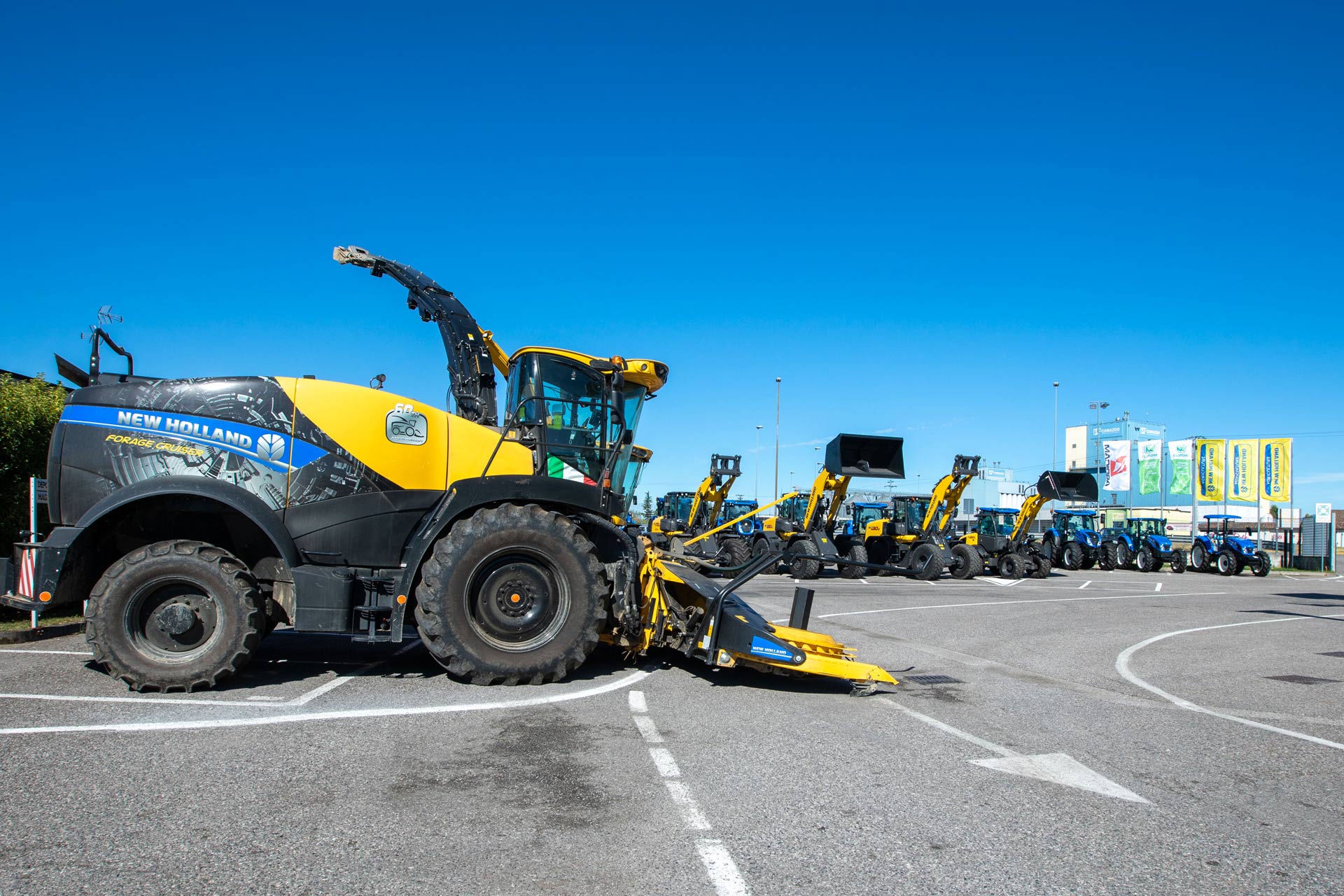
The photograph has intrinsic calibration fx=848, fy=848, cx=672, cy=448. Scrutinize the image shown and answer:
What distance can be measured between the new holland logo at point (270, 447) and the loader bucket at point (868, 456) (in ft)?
49.6

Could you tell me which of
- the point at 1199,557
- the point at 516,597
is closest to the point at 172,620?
the point at 516,597

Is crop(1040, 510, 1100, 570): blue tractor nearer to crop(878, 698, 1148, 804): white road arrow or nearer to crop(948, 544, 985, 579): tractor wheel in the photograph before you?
crop(948, 544, 985, 579): tractor wheel

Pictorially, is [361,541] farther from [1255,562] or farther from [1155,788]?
[1255,562]

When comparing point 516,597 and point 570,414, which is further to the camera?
point 570,414

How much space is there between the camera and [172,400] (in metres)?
6.82

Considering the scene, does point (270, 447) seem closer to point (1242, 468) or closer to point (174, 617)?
point (174, 617)

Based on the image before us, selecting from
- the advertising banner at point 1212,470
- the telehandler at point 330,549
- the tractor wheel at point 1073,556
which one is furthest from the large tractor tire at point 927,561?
the advertising banner at point 1212,470

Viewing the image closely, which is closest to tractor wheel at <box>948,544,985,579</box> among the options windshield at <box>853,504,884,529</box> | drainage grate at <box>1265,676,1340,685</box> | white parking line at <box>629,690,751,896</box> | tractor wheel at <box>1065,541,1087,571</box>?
windshield at <box>853,504,884,529</box>

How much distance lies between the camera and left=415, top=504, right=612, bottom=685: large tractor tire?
6.77 m

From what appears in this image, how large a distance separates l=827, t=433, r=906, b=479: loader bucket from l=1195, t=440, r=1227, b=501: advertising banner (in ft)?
133

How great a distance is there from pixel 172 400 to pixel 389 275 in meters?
6.81

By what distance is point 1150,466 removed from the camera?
67.4 meters

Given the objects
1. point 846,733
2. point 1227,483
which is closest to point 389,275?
point 846,733

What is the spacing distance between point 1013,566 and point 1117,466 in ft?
162
